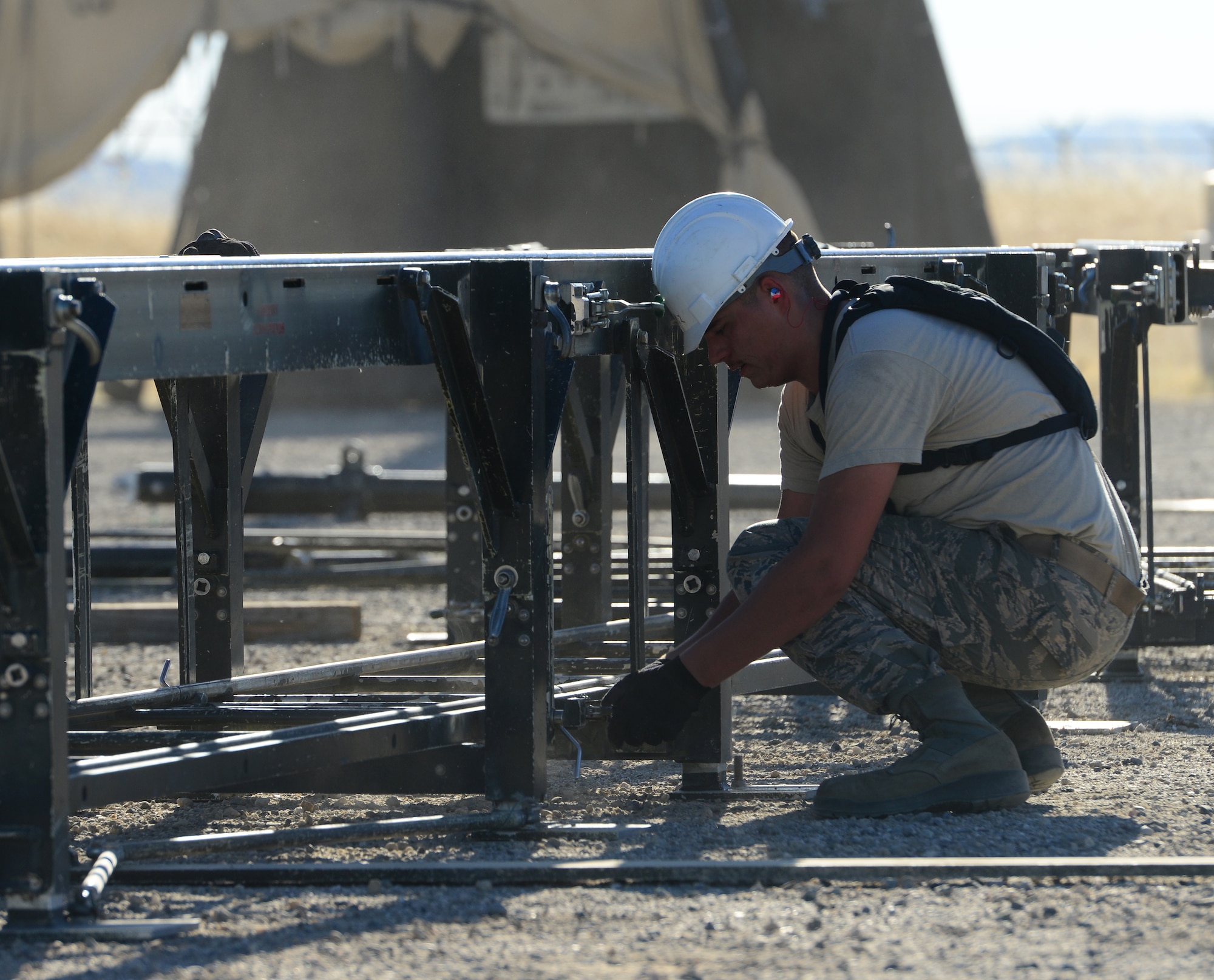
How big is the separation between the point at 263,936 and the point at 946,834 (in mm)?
1202

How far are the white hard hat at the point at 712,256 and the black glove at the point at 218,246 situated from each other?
0.94 meters

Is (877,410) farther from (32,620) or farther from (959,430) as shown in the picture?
(32,620)

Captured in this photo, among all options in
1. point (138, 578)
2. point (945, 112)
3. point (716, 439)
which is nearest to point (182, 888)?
point (716, 439)

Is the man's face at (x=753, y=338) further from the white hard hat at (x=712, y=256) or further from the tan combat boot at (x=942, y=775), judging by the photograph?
the tan combat boot at (x=942, y=775)

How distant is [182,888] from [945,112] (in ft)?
34.9

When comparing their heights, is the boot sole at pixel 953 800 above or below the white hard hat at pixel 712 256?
below

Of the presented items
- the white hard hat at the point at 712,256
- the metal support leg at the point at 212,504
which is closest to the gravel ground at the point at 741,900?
the metal support leg at the point at 212,504

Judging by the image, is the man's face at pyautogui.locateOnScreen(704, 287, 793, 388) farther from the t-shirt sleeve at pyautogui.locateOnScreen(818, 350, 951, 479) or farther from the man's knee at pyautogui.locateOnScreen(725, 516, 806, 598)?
the man's knee at pyautogui.locateOnScreen(725, 516, 806, 598)

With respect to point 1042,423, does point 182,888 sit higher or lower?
lower

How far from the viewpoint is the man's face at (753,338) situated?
3168mm

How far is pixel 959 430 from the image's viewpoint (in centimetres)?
316

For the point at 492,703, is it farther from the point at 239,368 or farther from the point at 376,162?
the point at 376,162

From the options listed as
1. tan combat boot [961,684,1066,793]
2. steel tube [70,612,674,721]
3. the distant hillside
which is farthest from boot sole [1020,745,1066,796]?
the distant hillside

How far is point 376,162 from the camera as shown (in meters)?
12.5
